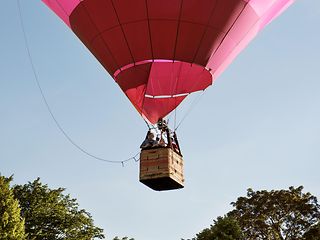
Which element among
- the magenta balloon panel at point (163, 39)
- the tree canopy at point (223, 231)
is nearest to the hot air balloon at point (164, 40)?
the magenta balloon panel at point (163, 39)

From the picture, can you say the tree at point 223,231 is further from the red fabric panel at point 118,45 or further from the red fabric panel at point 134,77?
the red fabric panel at point 118,45

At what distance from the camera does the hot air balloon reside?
10.3 metres

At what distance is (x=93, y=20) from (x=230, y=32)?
9.84 ft

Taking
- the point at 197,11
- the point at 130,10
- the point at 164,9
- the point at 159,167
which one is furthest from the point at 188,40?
the point at 159,167

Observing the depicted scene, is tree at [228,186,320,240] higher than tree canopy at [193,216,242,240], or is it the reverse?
tree at [228,186,320,240]

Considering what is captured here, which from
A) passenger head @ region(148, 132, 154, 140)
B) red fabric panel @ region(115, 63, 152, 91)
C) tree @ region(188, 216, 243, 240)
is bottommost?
passenger head @ region(148, 132, 154, 140)

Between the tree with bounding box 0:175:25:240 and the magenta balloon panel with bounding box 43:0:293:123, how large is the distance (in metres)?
14.5

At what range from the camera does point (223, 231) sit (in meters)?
24.2

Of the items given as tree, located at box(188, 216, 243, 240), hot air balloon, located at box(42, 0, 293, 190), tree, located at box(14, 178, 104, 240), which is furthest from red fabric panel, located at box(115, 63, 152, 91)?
tree, located at box(14, 178, 104, 240)

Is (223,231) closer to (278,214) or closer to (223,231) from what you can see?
(223,231)

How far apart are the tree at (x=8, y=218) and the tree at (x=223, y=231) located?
898cm

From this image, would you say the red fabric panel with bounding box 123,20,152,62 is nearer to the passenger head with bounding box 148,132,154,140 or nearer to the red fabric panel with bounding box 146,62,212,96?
the red fabric panel with bounding box 146,62,212,96

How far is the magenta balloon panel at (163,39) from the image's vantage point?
10.3 meters

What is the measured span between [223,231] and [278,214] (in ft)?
35.7
